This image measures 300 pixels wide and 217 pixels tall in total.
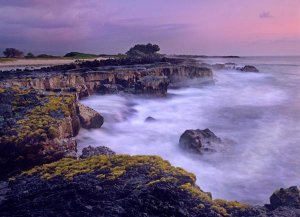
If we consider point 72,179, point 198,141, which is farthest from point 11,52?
point 72,179

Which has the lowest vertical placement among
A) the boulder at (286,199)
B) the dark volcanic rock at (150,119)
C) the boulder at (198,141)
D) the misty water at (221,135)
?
the misty water at (221,135)

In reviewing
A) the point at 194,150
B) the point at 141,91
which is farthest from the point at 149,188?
the point at 141,91

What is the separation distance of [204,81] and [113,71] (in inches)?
690

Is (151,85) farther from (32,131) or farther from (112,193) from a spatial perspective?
(112,193)

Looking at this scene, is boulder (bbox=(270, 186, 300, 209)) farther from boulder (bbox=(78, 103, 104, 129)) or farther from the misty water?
boulder (bbox=(78, 103, 104, 129))

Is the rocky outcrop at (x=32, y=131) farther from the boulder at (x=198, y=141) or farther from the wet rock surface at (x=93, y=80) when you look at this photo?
the wet rock surface at (x=93, y=80)

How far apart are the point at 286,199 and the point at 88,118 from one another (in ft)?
30.6

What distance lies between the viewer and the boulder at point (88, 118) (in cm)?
1485

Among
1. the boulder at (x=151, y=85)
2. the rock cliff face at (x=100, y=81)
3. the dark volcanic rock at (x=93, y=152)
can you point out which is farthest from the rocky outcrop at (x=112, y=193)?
the boulder at (x=151, y=85)

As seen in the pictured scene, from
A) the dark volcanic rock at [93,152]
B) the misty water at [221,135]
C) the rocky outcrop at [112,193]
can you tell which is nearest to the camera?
the rocky outcrop at [112,193]

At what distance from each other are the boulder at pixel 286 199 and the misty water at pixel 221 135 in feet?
9.45

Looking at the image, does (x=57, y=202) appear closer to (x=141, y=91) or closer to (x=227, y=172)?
(x=227, y=172)

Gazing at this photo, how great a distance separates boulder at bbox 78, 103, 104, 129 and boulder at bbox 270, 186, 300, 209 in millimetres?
8692

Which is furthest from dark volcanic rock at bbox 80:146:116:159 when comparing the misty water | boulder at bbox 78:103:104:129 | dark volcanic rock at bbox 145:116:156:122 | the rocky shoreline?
dark volcanic rock at bbox 145:116:156:122
